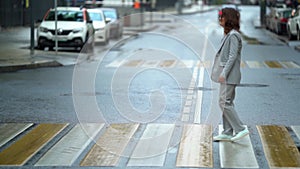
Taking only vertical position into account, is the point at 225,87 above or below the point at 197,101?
above

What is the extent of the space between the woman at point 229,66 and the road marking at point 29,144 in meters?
2.36

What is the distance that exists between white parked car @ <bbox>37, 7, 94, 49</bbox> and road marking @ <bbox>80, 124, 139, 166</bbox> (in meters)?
15.7

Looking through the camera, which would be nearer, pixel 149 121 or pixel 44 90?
pixel 149 121

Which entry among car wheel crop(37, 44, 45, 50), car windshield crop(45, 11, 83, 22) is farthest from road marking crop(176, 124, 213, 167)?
car windshield crop(45, 11, 83, 22)

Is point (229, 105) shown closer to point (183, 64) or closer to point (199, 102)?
point (199, 102)

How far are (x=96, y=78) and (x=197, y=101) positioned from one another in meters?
4.62

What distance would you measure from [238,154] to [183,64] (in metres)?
12.7

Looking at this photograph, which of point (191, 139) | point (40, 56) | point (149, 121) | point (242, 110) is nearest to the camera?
point (191, 139)

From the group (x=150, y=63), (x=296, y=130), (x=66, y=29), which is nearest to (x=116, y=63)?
(x=150, y=63)

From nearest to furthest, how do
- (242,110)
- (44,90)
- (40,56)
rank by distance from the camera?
(242,110) < (44,90) < (40,56)

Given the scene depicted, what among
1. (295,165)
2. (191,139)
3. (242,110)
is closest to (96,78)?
(242,110)

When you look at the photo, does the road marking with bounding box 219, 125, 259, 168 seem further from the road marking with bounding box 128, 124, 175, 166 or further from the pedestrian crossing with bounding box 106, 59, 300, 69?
the pedestrian crossing with bounding box 106, 59, 300, 69

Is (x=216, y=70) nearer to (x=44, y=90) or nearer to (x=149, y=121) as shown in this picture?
(x=149, y=121)

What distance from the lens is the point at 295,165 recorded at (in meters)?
7.86
